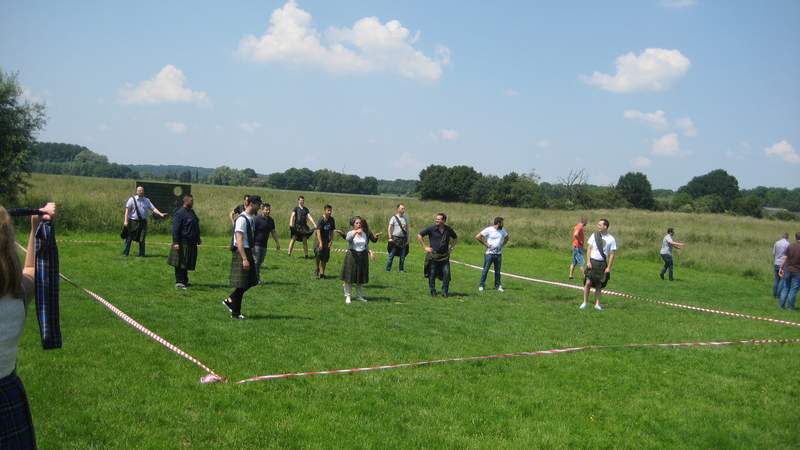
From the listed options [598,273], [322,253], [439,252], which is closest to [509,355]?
[598,273]

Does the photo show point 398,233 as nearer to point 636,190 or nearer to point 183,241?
point 183,241

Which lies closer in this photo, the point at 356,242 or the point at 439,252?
the point at 356,242

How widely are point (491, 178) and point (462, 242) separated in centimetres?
5474

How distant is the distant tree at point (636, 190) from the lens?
96938mm

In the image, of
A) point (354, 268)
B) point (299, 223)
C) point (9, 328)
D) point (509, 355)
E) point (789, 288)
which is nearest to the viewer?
point (9, 328)

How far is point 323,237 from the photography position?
54.5ft

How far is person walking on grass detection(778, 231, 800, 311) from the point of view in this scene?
16.6 meters

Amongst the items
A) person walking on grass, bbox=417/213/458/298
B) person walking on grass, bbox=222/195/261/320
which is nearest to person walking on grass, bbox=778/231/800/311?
person walking on grass, bbox=417/213/458/298

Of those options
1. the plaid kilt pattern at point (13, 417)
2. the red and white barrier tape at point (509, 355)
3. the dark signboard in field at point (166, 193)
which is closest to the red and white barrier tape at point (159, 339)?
the red and white barrier tape at point (509, 355)

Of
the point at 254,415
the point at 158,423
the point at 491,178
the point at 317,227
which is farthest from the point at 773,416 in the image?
the point at 491,178

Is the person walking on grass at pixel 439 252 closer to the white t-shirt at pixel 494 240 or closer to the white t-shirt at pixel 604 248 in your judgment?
the white t-shirt at pixel 494 240

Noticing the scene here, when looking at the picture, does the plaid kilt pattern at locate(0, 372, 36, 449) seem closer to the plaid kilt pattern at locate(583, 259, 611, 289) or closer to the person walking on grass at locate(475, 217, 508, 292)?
the plaid kilt pattern at locate(583, 259, 611, 289)

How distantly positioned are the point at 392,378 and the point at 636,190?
98964mm

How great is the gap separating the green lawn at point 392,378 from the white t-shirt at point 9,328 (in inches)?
87.5
